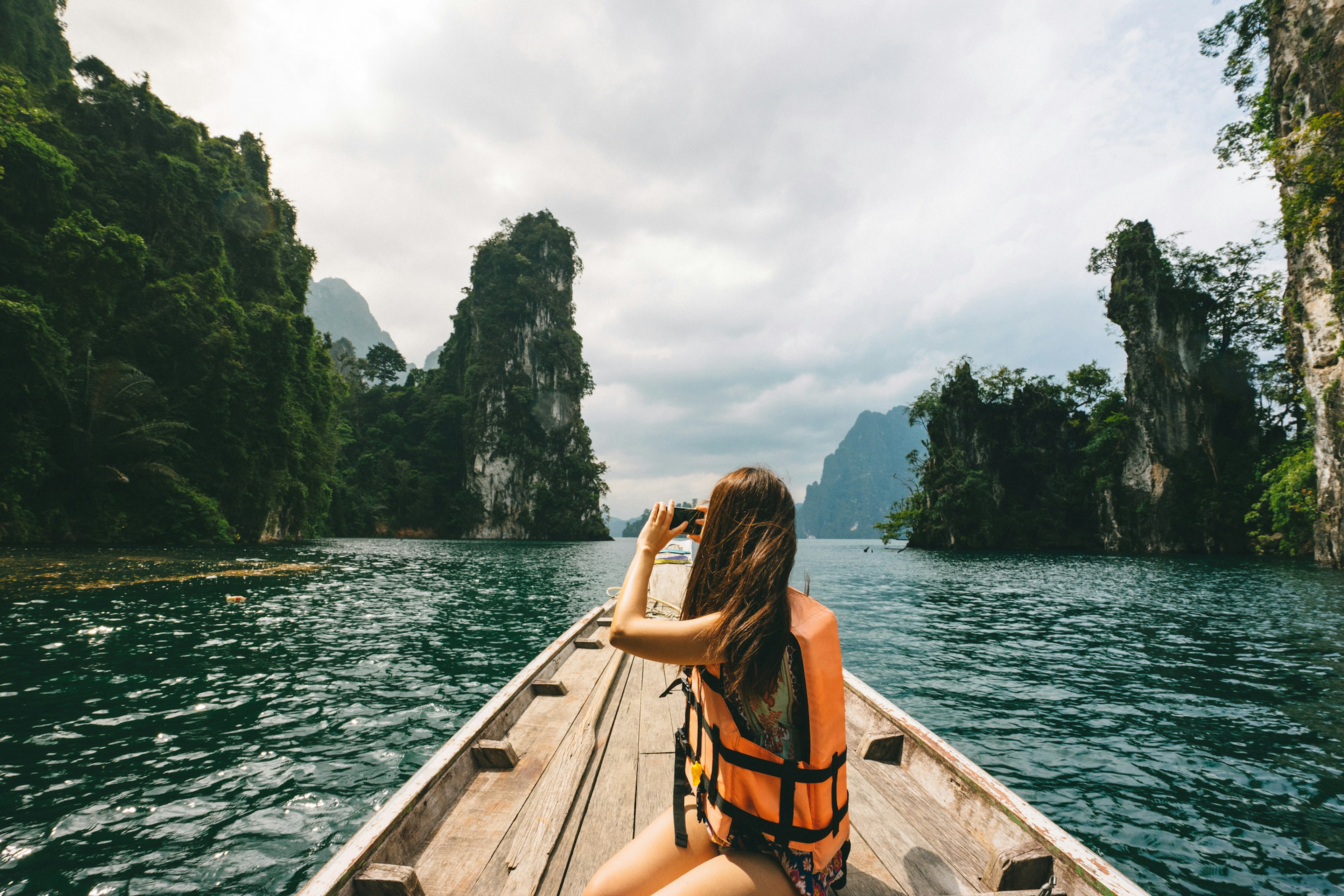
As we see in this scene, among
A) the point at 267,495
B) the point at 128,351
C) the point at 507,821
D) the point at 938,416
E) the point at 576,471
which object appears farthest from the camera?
the point at 576,471

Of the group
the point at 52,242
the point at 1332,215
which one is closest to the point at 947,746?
the point at 1332,215

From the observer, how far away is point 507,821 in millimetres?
2654

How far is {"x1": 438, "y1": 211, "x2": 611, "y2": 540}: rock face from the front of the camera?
6738cm

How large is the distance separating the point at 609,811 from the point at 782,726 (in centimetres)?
176

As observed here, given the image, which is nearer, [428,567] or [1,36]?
[428,567]

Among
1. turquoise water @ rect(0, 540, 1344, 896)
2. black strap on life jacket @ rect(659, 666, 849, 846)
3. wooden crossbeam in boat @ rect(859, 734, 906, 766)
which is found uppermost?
black strap on life jacket @ rect(659, 666, 849, 846)

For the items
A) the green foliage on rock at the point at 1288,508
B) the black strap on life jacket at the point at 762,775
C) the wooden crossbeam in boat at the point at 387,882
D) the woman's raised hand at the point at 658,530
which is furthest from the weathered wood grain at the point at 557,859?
the green foliage on rock at the point at 1288,508

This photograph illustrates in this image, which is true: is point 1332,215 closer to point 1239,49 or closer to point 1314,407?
point 1314,407

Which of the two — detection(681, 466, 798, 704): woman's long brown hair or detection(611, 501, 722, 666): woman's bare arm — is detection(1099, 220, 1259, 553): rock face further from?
detection(611, 501, 722, 666): woman's bare arm

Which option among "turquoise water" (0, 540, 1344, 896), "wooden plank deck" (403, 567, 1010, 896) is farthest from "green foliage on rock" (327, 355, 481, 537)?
"wooden plank deck" (403, 567, 1010, 896)

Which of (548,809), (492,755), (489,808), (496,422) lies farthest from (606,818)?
(496,422)

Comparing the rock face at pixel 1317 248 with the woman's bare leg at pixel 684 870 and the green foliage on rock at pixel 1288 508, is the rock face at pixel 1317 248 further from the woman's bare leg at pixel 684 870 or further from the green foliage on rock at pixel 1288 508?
the woman's bare leg at pixel 684 870

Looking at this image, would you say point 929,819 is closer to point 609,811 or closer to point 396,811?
point 609,811

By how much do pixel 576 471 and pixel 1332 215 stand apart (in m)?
64.6
